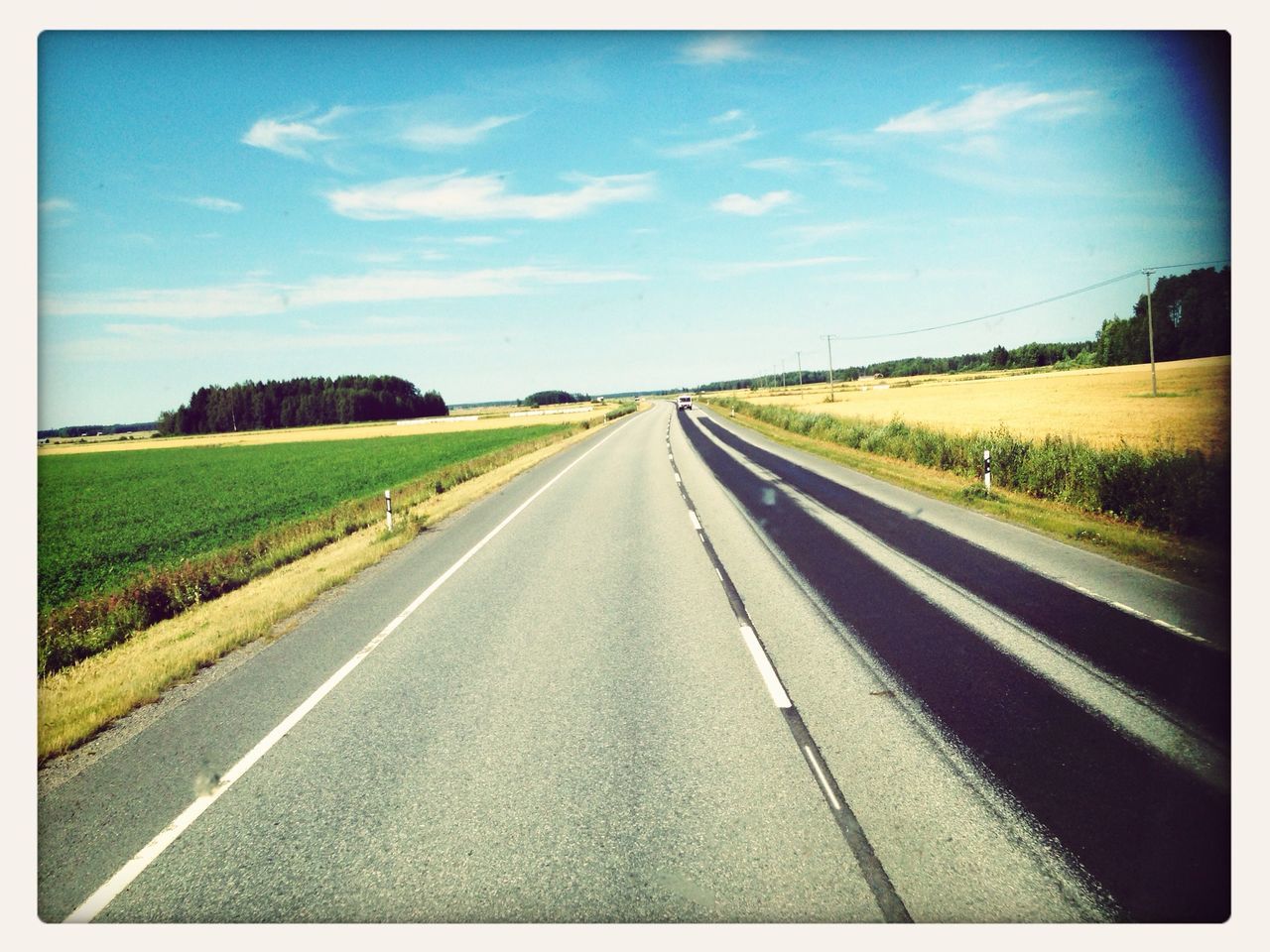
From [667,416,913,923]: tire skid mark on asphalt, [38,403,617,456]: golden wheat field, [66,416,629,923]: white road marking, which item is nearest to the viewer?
[667,416,913,923]: tire skid mark on asphalt

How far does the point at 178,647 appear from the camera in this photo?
7617 mm

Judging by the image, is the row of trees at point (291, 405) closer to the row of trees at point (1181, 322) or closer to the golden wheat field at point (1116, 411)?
the golden wheat field at point (1116, 411)

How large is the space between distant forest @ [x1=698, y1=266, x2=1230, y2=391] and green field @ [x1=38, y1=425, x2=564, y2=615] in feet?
31.8

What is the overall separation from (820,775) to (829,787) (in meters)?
0.14

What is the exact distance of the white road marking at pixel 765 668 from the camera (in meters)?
5.27

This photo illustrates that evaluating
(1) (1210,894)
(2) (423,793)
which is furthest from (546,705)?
(1) (1210,894)

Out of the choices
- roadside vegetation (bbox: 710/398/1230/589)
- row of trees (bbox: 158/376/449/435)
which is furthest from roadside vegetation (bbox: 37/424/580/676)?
row of trees (bbox: 158/376/449/435)

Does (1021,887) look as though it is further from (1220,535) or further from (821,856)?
(1220,535)

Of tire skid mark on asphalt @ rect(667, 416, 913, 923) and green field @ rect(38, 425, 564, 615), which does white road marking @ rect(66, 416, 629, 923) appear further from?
tire skid mark on asphalt @ rect(667, 416, 913, 923)

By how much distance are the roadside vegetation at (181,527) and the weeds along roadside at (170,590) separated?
0.9 inches

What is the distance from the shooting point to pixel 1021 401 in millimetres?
61219

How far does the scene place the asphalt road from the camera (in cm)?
330

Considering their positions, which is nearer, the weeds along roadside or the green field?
the weeds along roadside

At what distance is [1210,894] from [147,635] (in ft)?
36.1
